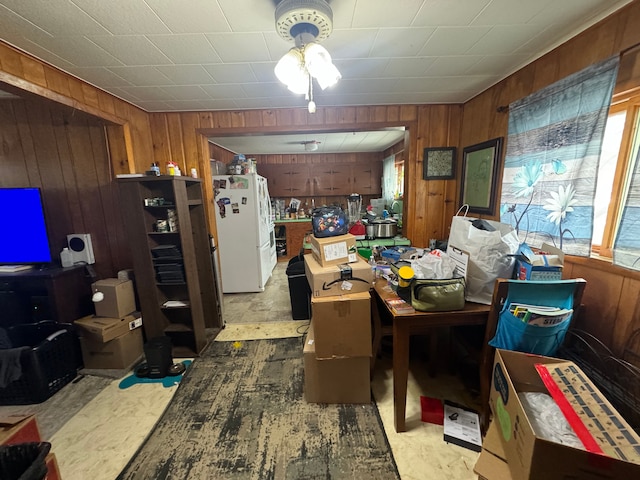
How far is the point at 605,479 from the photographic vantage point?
2.60ft

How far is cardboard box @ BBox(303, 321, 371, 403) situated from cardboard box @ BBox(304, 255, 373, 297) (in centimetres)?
42

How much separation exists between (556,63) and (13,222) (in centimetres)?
429

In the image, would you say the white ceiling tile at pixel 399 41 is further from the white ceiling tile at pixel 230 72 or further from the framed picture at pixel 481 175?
the framed picture at pixel 481 175

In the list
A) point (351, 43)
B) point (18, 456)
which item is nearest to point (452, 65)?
point (351, 43)

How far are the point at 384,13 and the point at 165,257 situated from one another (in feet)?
7.84

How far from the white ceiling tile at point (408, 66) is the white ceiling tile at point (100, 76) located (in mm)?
2050

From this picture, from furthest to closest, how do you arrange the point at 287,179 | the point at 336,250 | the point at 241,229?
the point at 287,179 → the point at 241,229 → the point at 336,250

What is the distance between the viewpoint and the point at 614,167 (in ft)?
4.51

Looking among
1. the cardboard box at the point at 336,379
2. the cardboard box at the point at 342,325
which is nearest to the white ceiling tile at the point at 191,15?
the cardboard box at the point at 342,325

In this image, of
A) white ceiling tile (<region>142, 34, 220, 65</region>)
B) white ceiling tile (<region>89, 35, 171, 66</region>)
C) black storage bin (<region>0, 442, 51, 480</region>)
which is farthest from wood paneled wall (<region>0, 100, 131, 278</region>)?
black storage bin (<region>0, 442, 51, 480</region>)

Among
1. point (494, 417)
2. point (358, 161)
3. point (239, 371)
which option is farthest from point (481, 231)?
point (358, 161)

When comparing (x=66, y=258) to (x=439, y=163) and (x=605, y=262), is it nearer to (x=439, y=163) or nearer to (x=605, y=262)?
(x=439, y=163)

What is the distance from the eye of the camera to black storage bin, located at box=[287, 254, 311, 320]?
2939 mm

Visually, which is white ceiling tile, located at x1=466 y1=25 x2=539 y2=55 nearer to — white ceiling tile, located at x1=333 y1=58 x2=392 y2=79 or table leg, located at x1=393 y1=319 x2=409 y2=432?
white ceiling tile, located at x1=333 y1=58 x2=392 y2=79
